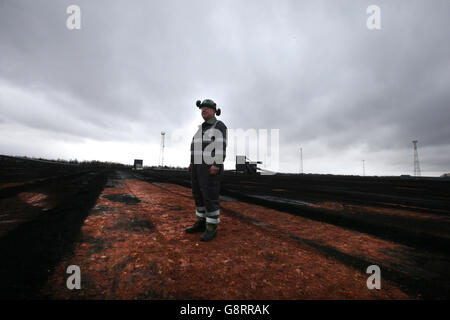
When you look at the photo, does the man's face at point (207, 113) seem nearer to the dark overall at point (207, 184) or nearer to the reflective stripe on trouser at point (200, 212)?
the dark overall at point (207, 184)

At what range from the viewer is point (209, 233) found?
2521mm

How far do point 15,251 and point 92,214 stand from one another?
1.53 m

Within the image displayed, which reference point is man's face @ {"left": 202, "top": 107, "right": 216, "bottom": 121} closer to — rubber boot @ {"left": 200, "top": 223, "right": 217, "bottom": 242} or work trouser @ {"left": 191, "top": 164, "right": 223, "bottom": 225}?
work trouser @ {"left": 191, "top": 164, "right": 223, "bottom": 225}

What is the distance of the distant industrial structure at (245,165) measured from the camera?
37.5 m

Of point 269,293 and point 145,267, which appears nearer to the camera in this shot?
point 269,293

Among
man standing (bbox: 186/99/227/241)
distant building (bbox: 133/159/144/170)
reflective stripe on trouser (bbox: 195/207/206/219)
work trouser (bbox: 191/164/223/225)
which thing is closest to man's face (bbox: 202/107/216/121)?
man standing (bbox: 186/99/227/241)

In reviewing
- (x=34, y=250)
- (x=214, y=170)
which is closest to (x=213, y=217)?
(x=214, y=170)

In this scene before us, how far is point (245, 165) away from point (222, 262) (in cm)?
3603

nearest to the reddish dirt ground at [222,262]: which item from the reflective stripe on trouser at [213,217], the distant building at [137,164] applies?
the reflective stripe on trouser at [213,217]

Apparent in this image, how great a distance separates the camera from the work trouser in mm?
2641
